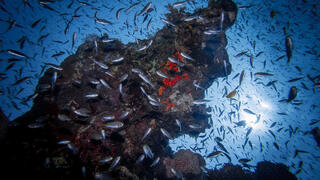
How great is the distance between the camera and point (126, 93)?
19.5 ft

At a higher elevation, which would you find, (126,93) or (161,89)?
(126,93)

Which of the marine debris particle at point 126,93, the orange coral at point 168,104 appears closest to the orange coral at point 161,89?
the marine debris particle at point 126,93

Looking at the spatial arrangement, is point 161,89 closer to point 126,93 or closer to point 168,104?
point 168,104

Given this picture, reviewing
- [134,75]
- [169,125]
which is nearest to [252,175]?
[169,125]

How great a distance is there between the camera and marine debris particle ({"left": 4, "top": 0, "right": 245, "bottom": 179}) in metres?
5.10

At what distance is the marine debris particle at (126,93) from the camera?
510cm

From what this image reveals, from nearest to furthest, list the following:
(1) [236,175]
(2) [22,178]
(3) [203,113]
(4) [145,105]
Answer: (2) [22,178], (4) [145,105], (3) [203,113], (1) [236,175]

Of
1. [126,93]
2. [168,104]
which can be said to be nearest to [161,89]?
[168,104]

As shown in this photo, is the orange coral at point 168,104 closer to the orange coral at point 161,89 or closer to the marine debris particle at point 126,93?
the marine debris particle at point 126,93

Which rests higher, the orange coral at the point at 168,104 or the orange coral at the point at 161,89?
the orange coral at the point at 161,89

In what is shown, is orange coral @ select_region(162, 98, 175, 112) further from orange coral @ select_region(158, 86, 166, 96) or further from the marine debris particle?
orange coral @ select_region(158, 86, 166, 96)

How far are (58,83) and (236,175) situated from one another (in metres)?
14.2

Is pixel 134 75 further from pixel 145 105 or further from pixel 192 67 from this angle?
pixel 192 67

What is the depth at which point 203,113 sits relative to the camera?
916cm
